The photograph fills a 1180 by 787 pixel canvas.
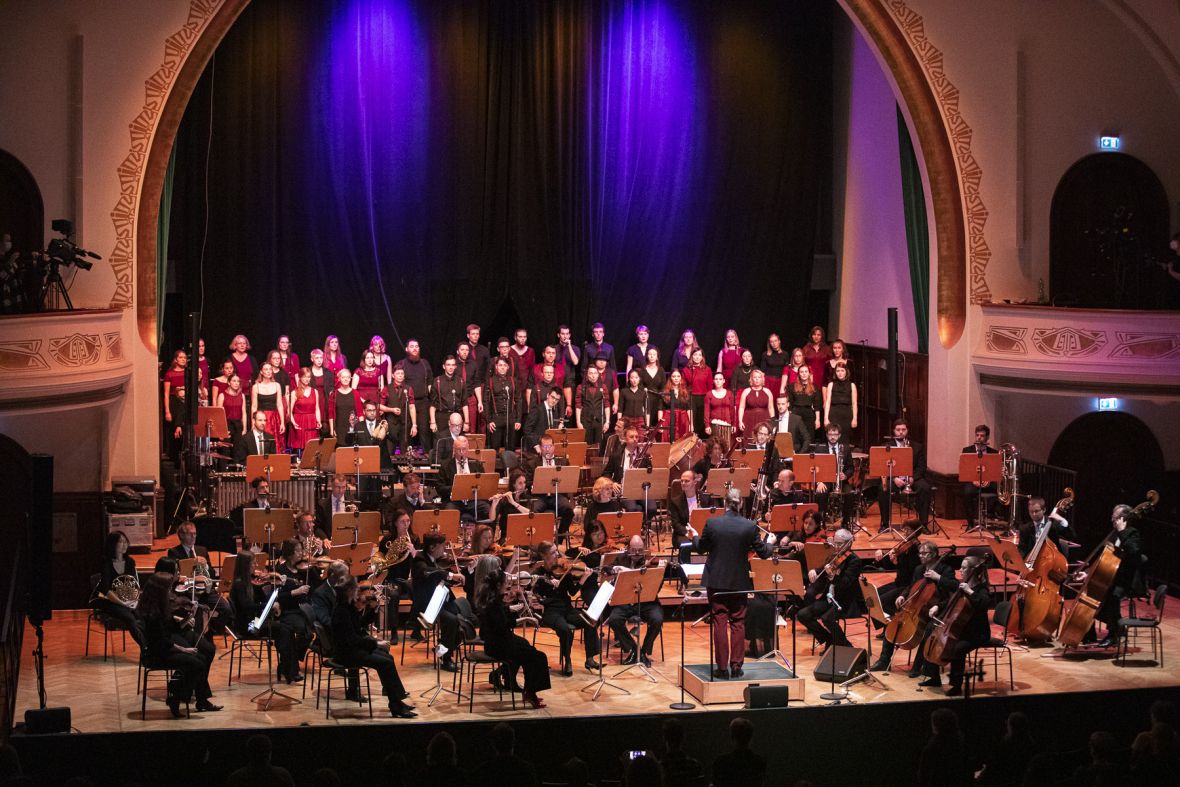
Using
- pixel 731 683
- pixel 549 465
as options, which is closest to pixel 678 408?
pixel 549 465

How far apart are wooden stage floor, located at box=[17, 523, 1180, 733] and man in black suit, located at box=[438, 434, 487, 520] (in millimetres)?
1429

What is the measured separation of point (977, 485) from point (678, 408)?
3281mm

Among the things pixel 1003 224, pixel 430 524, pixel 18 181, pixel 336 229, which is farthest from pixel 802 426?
pixel 18 181

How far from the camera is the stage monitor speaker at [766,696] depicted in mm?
10812

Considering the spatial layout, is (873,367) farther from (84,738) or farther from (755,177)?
(84,738)

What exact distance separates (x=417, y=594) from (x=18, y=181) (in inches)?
259

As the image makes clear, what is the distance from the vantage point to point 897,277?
18469 millimetres

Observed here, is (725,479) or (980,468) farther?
(980,468)

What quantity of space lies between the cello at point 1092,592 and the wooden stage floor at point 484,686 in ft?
0.75

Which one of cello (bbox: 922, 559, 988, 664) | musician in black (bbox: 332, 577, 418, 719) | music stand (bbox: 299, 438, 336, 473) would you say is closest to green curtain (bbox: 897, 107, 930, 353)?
cello (bbox: 922, 559, 988, 664)

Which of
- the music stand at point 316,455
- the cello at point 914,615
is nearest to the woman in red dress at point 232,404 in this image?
the music stand at point 316,455

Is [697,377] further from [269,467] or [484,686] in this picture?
[484,686]

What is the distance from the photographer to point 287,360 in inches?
665

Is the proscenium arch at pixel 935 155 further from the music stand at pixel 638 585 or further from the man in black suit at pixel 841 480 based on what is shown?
the music stand at pixel 638 585
